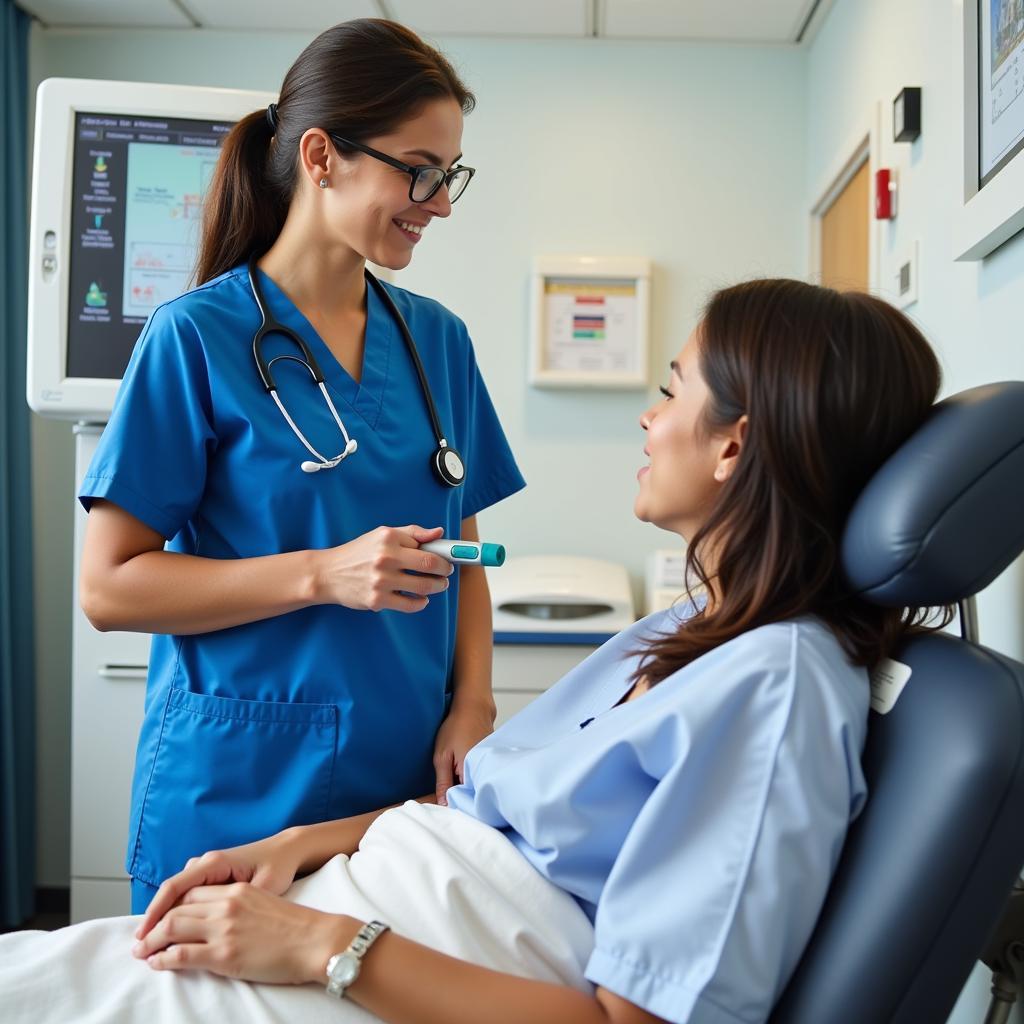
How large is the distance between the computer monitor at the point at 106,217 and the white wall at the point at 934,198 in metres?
1.21

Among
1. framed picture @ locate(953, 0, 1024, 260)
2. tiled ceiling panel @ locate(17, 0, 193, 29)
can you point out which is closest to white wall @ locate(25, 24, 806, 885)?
tiled ceiling panel @ locate(17, 0, 193, 29)

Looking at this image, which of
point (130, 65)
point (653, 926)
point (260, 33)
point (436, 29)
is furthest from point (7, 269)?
point (653, 926)

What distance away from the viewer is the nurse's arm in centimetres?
111

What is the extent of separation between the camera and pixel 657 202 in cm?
311

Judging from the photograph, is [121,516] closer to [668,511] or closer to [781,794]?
[668,511]

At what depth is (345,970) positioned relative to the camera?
0.84 meters

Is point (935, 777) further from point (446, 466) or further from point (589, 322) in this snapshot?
point (589, 322)

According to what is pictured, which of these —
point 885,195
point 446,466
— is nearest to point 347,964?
point 446,466

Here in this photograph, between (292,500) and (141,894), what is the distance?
1.67ft

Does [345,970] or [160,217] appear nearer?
[345,970]

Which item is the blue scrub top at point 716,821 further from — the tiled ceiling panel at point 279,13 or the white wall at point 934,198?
the tiled ceiling panel at point 279,13

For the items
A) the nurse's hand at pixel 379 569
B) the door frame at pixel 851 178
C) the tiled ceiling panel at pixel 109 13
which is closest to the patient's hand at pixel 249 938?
the nurse's hand at pixel 379 569

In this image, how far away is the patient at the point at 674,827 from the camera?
799 millimetres

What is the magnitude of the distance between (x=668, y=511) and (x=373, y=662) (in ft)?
1.33
